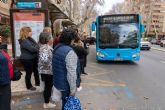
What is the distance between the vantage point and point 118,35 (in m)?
14.9

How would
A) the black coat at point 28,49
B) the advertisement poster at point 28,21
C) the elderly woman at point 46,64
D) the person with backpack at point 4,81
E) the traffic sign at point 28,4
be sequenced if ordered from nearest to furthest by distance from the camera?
the person with backpack at point 4,81 < the elderly woman at point 46,64 < the black coat at point 28,49 < the advertisement poster at point 28,21 < the traffic sign at point 28,4

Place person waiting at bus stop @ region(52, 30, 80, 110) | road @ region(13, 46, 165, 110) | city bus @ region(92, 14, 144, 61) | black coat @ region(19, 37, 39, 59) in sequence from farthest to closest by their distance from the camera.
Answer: city bus @ region(92, 14, 144, 61) < black coat @ region(19, 37, 39, 59) < road @ region(13, 46, 165, 110) < person waiting at bus stop @ region(52, 30, 80, 110)

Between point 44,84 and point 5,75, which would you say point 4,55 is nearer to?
point 5,75

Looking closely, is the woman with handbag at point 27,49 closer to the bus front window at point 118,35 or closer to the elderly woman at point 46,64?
the elderly woman at point 46,64

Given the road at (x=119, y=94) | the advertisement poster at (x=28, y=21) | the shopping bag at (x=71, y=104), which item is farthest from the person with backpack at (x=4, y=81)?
the advertisement poster at (x=28, y=21)

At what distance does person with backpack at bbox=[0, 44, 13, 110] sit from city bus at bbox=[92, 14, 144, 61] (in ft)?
36.0

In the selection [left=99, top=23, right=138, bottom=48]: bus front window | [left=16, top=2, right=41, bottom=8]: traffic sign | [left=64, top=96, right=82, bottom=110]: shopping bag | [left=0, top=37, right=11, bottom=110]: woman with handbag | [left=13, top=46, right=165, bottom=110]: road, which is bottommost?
[left=13, top=46, right=165, bottom=110]: road

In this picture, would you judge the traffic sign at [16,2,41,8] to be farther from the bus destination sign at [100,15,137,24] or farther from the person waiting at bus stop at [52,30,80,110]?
the person waiting at bus stop at [52,30,80,110]

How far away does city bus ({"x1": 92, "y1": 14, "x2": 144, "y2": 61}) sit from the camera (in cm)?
1487

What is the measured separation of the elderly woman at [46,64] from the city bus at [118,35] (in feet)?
29.5

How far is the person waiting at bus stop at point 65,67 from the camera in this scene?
4277mm

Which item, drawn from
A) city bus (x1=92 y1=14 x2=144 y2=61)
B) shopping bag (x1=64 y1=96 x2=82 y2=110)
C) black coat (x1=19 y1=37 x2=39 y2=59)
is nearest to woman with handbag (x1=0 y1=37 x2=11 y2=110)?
shopping bag (x1=64 y1=96 x2=82 y2=110)

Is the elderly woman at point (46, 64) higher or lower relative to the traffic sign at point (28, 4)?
lower

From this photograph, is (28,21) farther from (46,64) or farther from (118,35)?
(118,35)
